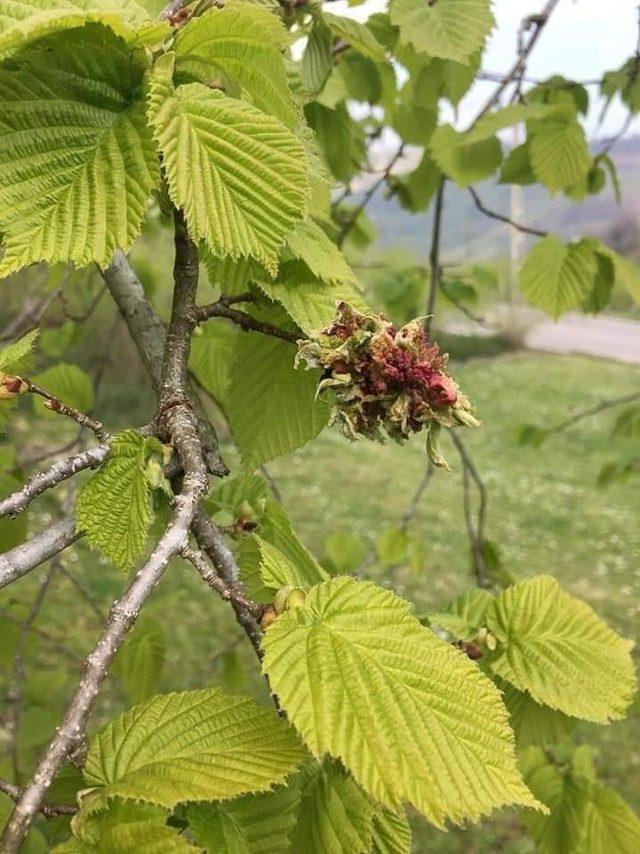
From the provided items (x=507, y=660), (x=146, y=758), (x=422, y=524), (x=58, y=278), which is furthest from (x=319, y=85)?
(x=422, y=524)

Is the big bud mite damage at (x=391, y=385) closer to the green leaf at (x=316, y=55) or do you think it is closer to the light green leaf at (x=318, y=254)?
the light green leaf at (x=318, y=254)

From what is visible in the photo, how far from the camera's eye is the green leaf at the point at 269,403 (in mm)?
628

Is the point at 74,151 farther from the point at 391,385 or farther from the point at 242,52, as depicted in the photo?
the point at 391,385

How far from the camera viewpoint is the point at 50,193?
1.47 ft

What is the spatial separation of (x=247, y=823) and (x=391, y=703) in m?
0.10

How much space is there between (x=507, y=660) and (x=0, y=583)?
380 millimetres

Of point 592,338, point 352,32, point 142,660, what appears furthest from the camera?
point 592,338

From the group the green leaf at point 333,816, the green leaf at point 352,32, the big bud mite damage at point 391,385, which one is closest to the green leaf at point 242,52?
the big bud mite damage at point 391,385

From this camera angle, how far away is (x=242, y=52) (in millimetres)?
472

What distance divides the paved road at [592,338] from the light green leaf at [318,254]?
29.4 feet

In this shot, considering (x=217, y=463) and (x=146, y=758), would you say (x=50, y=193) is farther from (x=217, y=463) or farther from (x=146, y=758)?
(x=146, y=758)

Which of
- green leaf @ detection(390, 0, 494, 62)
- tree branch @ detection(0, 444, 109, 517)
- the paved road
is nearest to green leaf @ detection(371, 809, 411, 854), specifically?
tree branch @ detection(0, 444, 109, 517)

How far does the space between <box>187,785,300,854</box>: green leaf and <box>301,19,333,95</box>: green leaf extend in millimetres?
654

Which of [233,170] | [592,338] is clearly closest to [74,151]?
[233,170]
